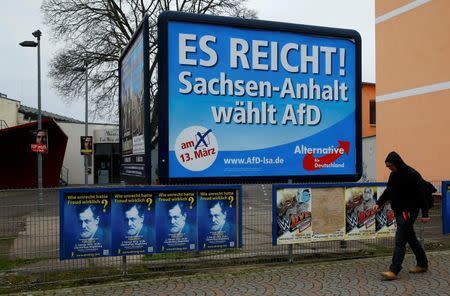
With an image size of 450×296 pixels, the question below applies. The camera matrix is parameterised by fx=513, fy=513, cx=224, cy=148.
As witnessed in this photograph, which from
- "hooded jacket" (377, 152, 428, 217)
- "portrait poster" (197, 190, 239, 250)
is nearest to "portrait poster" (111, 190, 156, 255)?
"portrait poster" (197, 190, 239, 250)

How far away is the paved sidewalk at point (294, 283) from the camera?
651 centimetres

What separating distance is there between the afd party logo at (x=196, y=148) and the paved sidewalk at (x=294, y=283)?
1819 millimetres

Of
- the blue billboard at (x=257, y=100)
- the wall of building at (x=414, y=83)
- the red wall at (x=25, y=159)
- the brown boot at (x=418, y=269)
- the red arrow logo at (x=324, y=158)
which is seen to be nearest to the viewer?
the brown boot at (x=418, y=269)

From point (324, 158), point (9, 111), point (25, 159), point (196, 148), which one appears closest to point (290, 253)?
point (324, 158)

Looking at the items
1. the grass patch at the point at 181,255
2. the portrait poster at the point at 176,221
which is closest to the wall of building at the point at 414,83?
the grass patch at the point at 181,255

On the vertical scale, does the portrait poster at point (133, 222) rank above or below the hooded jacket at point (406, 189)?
below

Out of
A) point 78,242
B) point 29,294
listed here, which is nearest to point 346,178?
point 78,242

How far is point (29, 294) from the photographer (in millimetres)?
6465

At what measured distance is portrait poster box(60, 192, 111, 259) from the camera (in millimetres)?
6922

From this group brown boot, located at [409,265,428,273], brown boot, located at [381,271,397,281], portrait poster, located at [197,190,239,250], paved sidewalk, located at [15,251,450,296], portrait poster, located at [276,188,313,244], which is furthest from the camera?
portrait poster, located at [276,188,313,244]

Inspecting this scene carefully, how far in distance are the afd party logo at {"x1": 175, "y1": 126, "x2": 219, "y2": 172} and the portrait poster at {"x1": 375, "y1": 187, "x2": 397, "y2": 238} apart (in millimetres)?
2932

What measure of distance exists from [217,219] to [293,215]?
126 cm

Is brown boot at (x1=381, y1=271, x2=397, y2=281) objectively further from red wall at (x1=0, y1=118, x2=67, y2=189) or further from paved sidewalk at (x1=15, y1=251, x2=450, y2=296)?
red wall at (x1=0, y1=118, x2=67, y2=189)

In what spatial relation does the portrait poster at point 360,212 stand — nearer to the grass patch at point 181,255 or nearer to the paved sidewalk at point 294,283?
the paved sidewalk at point 294,283
